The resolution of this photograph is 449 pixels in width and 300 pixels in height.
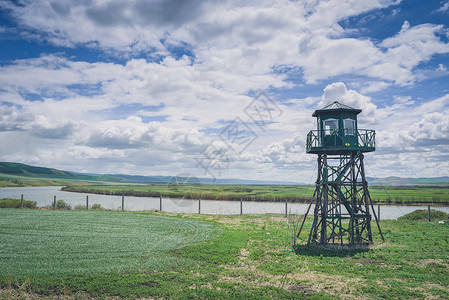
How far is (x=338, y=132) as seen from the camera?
15883mm

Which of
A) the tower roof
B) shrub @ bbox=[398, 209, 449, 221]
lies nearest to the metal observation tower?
the tower roof

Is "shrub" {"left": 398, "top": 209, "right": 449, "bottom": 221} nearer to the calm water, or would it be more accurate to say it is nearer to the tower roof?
the calm water

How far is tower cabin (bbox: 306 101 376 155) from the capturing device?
51.8 feet

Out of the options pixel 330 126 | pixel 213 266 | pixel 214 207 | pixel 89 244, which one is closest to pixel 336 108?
pixel 330 126

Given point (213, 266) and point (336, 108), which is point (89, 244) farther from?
point (336, 108)

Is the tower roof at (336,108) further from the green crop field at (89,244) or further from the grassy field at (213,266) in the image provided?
the green crop field at (89,244)

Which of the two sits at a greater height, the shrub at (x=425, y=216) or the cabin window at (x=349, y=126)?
the cabin window at (x=349, y=126)

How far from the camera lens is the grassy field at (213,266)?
8.76m

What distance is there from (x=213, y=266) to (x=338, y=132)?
9.73 meters

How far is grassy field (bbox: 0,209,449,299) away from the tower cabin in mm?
5232

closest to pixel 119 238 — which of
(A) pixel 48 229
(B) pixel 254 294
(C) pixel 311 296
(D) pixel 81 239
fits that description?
(D) pixel 81 239

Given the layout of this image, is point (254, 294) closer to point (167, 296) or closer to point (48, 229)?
point (167, 296)

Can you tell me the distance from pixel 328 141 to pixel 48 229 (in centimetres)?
1740

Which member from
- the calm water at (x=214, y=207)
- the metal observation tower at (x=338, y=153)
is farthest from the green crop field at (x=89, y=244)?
the calm water at (x=214, y=207)
